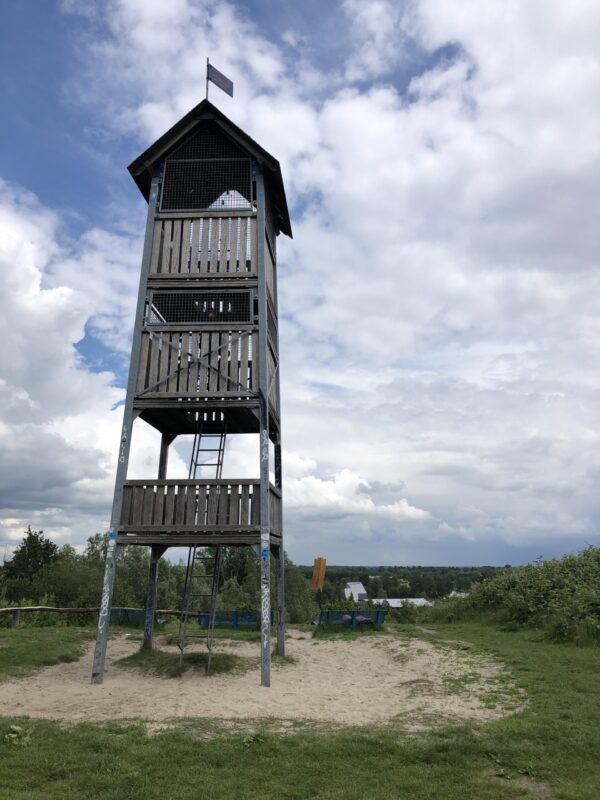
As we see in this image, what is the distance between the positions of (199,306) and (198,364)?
292cm

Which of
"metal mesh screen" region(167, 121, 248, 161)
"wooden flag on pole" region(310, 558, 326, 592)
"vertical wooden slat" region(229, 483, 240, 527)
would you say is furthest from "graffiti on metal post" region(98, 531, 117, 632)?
"wooden flag on pole" region(310, 558, 326, 592)

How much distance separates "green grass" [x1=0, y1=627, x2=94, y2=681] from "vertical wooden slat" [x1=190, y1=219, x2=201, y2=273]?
1068 centimetres

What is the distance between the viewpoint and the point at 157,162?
16.6 m

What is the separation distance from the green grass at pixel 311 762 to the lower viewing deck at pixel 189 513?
5.10 meters

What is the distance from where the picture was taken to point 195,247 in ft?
52.0

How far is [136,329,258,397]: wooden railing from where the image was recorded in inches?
569

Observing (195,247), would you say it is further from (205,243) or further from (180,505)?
(180,505)

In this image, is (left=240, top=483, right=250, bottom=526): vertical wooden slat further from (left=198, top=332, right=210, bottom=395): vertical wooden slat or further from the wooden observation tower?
(left=198, top=332, right=210, bottom=395): vertical wooden slat

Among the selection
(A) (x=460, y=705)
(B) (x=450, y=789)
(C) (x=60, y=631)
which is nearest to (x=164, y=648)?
(C) (x=60, y=631)

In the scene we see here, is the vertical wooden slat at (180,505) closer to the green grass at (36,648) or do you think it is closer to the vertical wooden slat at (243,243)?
the green grass at (36,648)

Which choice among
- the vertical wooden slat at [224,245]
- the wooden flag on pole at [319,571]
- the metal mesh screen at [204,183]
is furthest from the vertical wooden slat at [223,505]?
the wooden flag on pole at [319,571]

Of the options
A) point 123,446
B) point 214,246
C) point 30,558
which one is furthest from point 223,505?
point 30,558

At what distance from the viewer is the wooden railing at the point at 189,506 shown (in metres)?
13.6

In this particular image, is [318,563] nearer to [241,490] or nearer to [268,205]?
[241,490]
